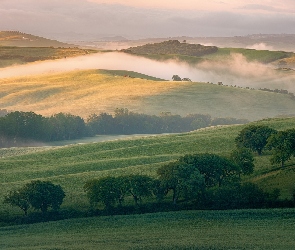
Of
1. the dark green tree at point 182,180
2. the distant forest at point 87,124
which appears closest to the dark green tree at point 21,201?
the dark green tree at point 182,180

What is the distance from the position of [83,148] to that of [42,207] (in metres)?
49.6

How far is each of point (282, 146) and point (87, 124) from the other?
295 feet

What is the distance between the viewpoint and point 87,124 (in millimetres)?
178125

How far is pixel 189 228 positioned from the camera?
66.4 metres

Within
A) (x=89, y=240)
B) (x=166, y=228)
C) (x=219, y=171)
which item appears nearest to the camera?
(x=89, y=240)

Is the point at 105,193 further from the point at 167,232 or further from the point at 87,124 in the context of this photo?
the point at 87,124

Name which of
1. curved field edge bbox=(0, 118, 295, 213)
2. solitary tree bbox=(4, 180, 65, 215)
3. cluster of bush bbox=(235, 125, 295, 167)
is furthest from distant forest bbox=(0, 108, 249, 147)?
solitary tree bbox=(4, 180, 65, 215)

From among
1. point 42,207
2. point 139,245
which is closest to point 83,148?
point 42,207

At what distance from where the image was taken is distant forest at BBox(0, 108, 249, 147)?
161 m

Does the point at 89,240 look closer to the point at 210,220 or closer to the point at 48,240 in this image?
the point at 48,240

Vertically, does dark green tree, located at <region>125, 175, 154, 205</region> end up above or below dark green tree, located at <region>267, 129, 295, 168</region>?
below

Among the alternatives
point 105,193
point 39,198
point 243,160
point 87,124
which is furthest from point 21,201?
point 87,124

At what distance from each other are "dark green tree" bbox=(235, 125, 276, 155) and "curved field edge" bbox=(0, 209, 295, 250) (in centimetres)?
3480

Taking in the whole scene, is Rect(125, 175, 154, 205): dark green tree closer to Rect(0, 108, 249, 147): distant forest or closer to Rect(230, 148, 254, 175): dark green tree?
Rect(230, 148, 254, 175): dark green tree
